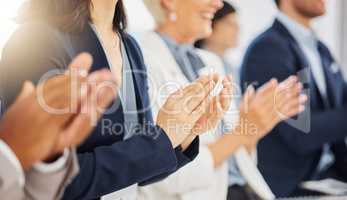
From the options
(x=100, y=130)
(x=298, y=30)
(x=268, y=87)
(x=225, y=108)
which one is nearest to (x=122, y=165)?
(x=100, y=130)

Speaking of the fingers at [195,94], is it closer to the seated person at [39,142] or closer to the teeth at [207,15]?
the teeth at [207,15]

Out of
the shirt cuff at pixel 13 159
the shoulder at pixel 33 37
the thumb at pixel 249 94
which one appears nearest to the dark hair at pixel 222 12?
the thumb at pixel 249 94

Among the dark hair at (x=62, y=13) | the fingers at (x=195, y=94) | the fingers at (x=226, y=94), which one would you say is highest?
the dark hair at (x=62, y=13)

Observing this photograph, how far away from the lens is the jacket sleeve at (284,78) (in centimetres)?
198

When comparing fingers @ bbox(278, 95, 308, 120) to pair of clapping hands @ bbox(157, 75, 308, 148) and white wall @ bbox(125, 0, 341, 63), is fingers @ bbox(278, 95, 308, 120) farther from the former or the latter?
white wall @ bbox(125, 0, 341, 63)

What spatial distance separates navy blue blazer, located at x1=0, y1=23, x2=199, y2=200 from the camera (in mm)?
1576

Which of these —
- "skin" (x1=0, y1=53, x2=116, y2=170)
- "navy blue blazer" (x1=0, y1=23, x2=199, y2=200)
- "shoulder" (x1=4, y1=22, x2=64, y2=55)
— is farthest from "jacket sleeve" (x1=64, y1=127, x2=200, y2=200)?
"shoulder" (x1=4, y1=22, x2=64, y2=55)

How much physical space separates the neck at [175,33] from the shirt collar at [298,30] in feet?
1.25

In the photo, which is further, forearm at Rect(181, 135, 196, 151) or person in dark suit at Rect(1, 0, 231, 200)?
forearm at Rect(181, 135, 196, 151)

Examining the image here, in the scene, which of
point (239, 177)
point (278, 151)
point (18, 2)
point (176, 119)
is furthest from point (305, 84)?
point (18, 2)

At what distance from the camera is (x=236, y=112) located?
1.92m

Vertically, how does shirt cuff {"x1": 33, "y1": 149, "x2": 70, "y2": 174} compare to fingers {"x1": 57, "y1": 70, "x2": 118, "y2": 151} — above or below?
below

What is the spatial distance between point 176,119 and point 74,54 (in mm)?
387

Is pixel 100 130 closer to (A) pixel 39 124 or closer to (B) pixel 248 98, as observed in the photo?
(A) pixel 39 124
